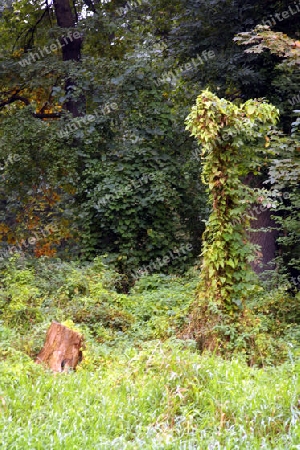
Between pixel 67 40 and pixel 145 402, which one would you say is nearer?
pixel 145 402

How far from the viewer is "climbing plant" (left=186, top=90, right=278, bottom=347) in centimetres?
658

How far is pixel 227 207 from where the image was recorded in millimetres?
6844

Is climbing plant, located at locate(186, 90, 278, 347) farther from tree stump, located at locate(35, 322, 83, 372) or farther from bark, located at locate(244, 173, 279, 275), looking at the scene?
bark, located at locate(244, 173, 279, 275)

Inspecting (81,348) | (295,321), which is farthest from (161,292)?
(81,348)

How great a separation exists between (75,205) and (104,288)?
3.24 m

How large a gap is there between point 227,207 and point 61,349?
101 inches

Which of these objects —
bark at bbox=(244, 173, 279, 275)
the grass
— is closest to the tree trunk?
bark at bbox=(244, 173, 279, 275)

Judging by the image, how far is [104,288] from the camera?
9359mm

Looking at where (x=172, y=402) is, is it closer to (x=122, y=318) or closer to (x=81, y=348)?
(x=81, y=348)

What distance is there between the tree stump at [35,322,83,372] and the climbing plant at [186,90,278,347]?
1529 mm

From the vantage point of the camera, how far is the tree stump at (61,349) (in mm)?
5906

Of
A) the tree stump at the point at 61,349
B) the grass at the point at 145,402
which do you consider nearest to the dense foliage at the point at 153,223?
the grass at the point at 145,402

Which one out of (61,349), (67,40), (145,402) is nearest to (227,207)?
(61,349)

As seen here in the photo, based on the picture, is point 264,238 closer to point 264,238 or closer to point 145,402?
point 264,238
